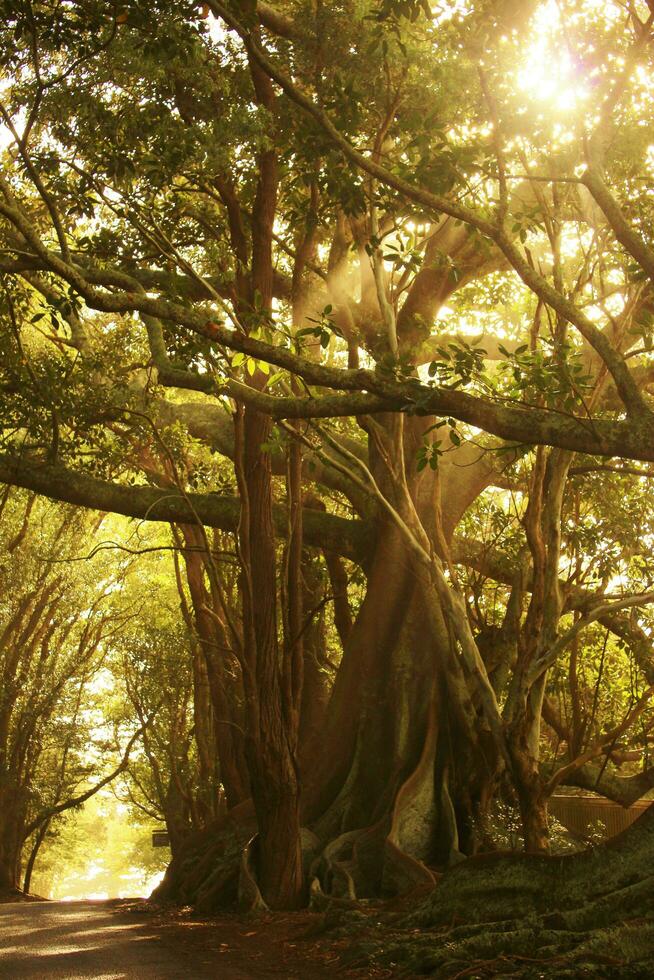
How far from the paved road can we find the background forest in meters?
1.10

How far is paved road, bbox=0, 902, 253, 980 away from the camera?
641cm

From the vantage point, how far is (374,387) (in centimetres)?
616

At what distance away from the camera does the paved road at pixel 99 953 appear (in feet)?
21.0

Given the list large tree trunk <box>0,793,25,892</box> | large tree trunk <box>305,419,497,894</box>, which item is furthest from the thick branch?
large tree trunk <box>0,793,25,892</box>

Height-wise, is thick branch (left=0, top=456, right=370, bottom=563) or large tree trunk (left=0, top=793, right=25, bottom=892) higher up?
thick branch (left=0, top=456, right=370, bottom=563)

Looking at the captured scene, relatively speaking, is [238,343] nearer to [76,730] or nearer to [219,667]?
[219,667]

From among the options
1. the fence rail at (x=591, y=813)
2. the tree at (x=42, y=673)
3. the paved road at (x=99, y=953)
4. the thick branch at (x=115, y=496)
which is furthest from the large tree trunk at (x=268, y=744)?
the tree at (x=42, y=673)

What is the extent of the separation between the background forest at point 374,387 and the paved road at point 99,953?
1104mm

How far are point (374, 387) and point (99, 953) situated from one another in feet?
15.8

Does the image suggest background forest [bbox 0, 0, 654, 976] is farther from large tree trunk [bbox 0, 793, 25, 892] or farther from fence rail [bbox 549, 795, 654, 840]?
large tree trunk [bbox 0, 793, 25, 892]

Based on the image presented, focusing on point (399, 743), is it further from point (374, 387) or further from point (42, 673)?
point (42, 673)

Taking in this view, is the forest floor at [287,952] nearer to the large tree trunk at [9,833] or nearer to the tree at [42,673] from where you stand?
the tree at [42,673]

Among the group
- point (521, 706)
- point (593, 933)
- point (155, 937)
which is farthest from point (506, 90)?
point (155, 937)

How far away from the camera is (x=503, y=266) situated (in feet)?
42.3
